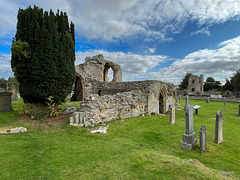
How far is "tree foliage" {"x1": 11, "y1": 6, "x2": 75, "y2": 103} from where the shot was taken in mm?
7734

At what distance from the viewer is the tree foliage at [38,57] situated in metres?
7.73

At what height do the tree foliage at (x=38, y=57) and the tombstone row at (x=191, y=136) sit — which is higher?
the tree foliage at (x=38, y=57)

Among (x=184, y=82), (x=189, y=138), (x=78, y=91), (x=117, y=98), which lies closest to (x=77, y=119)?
(x=117, y=98)

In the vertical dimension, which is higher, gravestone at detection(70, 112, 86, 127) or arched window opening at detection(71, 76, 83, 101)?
arched window opening at detection(71, 76, 83, 101)

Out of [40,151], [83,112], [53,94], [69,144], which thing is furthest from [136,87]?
[40,151]

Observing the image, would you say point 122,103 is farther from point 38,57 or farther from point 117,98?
point 38,57

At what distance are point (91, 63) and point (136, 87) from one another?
10616 mm

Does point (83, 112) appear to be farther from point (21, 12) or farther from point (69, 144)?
point (21, 12)

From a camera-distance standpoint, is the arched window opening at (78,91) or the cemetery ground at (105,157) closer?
the cemetery ground at (105,157)

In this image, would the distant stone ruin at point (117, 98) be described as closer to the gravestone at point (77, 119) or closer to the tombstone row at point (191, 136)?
the gravestone at point (77, 119)

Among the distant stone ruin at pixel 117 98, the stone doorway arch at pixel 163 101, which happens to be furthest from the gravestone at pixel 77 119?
the stone doorway arch at pixel 163 101

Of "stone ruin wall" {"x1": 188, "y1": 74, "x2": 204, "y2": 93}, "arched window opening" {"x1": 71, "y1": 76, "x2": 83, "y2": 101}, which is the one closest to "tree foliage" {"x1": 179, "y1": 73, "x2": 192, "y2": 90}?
"stone ruin wall" {"x1": 188, "y1": 74, "x2": 204, "y2": 93}

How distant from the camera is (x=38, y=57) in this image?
7750 mm

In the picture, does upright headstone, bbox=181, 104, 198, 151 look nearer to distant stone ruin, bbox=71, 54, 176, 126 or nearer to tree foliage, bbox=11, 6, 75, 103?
distant stone ruin, bbox=71, 54, 176, 126
